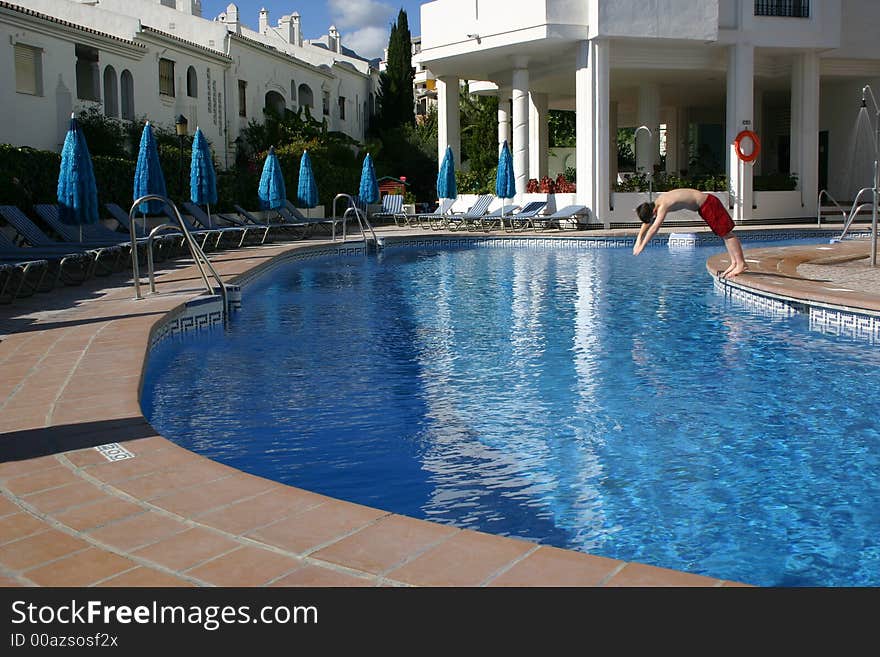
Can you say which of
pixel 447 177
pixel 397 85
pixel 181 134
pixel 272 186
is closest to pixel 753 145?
pixel 447 177

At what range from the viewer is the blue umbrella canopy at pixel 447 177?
23.8 m

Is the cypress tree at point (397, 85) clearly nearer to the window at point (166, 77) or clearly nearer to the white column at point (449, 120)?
the white column at point (449, 120)

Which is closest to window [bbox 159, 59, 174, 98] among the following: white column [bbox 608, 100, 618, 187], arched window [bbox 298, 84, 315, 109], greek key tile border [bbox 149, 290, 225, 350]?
arched window [bbox 298, 84, 315, 109]

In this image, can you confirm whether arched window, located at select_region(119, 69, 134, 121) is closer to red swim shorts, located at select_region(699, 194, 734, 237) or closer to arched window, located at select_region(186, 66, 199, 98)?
arched window, located at select_region(186, 66, 199, 98)

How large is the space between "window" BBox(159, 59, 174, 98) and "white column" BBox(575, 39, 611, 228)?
37.5 ft

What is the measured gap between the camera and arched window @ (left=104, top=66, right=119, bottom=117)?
76.5ft

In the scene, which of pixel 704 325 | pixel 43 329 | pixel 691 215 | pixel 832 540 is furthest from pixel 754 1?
pixel 832 540

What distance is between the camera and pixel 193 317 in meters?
8.93

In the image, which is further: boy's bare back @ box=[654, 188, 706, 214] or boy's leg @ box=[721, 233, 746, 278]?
boy's leg @ box=[721, 233, 746, 278]

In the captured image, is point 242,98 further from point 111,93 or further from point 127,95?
point 111,93

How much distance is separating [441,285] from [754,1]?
48.1 ft

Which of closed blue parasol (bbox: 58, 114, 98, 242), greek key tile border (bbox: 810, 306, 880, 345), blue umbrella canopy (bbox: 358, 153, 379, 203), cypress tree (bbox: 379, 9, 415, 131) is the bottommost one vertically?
greek key tile border (bbox: 810, 306, 880, 345)

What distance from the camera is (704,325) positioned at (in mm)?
8859
